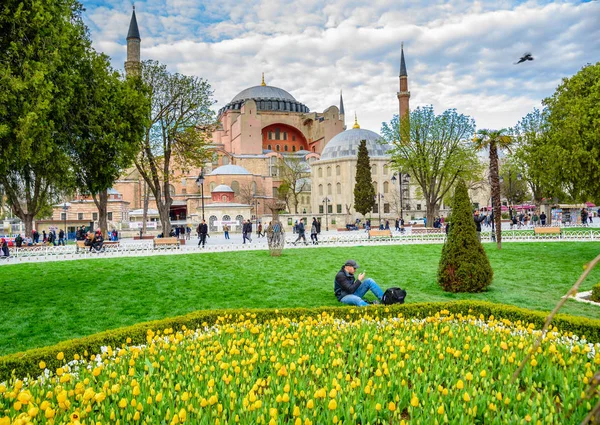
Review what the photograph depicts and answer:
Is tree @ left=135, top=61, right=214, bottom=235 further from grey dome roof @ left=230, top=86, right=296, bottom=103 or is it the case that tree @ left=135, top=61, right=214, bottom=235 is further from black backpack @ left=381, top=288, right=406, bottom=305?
grey dome roof @ left=230, top=86, right=296, bottom=103

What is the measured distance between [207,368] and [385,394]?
4.68ft

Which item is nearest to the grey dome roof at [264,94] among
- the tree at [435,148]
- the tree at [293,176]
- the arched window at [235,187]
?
the tree at [293,176]

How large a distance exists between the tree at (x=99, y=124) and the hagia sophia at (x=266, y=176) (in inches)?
895

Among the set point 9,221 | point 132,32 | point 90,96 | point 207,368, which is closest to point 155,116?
point 90,96

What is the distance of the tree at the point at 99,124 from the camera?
10859 mm

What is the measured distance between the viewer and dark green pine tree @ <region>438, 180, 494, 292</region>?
9.12 metres

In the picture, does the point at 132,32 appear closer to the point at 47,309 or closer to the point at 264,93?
the point at 47,309

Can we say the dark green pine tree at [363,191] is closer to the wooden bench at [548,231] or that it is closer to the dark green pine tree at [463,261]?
the wooden bench at [548,231]

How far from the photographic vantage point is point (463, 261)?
30.2 feet

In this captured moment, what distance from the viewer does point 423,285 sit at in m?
10.1

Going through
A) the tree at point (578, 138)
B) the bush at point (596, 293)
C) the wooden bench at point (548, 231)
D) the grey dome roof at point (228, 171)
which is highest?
the grey dome roof at point (228, 171)

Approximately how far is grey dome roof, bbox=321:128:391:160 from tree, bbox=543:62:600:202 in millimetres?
38082

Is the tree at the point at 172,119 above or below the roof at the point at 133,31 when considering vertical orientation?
below

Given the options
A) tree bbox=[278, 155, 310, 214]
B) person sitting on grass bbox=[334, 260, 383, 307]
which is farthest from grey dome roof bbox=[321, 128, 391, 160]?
person sitting on grass bbox=[334, 260, 383, 307]
